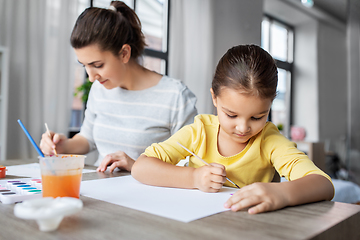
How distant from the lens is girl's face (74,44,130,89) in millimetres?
1228

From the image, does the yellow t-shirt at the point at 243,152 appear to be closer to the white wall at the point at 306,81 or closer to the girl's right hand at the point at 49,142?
the girl's right hand at the point at 49,142

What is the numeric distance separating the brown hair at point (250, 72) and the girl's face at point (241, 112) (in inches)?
0.7

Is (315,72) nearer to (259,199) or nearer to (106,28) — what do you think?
(106,28)

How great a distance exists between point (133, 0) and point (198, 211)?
3.27 m

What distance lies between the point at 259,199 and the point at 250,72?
37 centimetres

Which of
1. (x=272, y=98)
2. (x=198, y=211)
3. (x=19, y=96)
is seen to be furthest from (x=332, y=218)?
(x=19, y=96)

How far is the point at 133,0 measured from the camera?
136 inches

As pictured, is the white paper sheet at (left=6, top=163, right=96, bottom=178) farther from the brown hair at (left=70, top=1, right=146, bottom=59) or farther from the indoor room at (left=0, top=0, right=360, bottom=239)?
the brown hair at (left=70, top=1, right=146, bottom=59)

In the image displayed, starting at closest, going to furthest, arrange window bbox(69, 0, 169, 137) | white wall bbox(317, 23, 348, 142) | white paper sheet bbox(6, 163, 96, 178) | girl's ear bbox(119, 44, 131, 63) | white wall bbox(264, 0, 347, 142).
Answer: white paper sheet bbox(6, 163, 96, 178), girl's ear bbox(119, 44, 131, 63), window bbox(69, 0, 169, 137), white wall bbox(264, 0, 347, 142), white wall bbox(317, 23, 348, 142)

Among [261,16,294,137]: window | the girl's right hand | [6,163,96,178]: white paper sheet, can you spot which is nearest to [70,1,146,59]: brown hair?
the girl's right hand

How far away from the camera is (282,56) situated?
5.89m

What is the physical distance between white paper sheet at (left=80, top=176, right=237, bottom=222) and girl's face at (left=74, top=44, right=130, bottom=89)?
538 mm

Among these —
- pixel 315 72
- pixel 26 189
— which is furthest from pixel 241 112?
pixel 315 72

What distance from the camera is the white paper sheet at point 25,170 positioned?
0.98 meters
